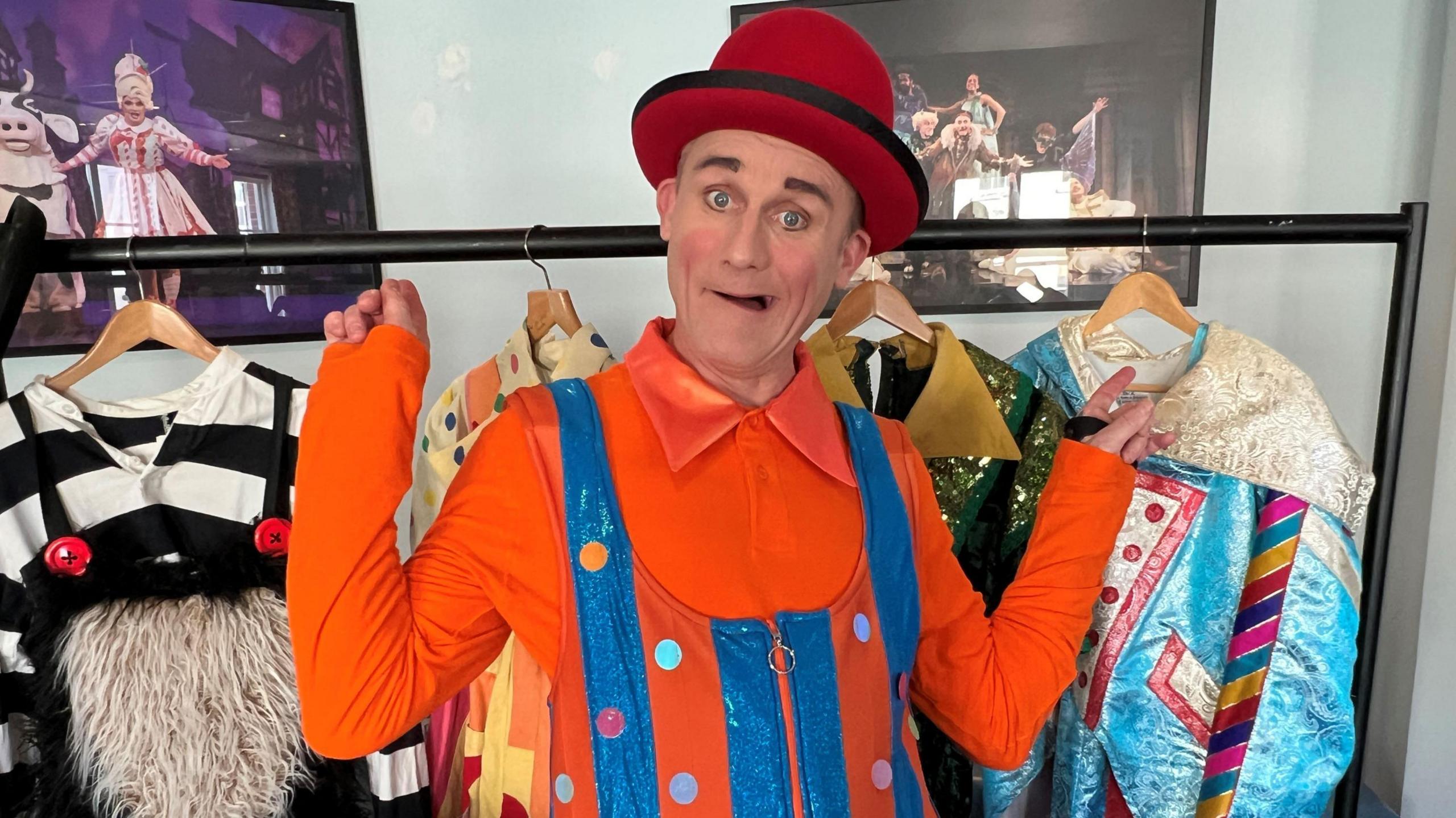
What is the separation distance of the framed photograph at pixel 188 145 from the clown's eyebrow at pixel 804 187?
1.29 metres

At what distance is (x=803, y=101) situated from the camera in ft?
2.56

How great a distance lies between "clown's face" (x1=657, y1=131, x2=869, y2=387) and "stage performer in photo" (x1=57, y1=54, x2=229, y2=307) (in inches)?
54.2

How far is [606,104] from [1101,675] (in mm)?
1575

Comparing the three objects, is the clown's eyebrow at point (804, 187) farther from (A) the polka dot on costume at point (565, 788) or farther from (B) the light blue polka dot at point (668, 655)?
(A) the polka dot on costume at point (565, 788)

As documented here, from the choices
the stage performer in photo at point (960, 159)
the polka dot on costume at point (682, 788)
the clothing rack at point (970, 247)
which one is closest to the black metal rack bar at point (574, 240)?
the clothing rack at point (970, 247)

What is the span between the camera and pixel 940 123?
6.05 feet

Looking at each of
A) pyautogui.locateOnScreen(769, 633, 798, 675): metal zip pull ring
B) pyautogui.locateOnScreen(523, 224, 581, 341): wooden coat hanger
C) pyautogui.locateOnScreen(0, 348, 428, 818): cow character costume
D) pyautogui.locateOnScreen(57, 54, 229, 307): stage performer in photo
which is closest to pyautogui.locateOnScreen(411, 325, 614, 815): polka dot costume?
pyautogui.locateOnScreen(523, 224, 581, 341): wooden coat hanger

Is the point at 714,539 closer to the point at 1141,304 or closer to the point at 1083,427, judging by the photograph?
the point at 1083,427

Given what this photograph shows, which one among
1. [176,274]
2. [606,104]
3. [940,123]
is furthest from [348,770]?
[940,123]

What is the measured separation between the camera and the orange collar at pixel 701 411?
829 millimetres

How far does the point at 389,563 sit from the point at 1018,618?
0.68 metres

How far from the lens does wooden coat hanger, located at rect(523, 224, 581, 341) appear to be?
4.55 ft

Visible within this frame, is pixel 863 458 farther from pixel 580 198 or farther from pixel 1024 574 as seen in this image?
pixel 580 198

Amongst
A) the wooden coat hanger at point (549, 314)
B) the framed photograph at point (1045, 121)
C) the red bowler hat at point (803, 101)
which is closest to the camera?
the red bowler hat at point (803, 101)
